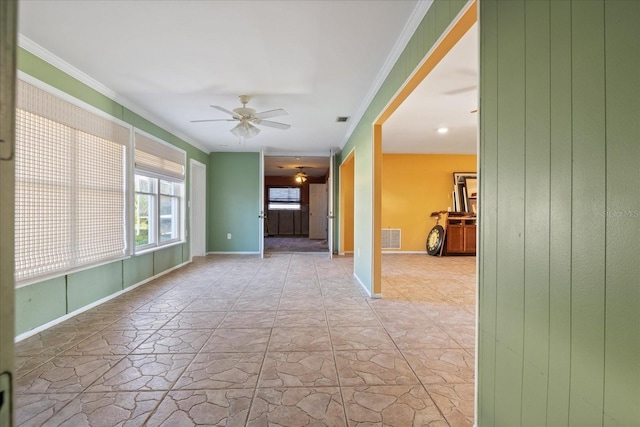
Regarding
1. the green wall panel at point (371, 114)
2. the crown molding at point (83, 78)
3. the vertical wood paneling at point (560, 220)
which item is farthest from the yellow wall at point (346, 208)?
the vertical wood paneling at point (560, 220)

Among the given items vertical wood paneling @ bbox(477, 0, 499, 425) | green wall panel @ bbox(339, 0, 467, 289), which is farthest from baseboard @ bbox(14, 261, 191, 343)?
vertical wood paneling @ bbox(477, 0, 499, 425)

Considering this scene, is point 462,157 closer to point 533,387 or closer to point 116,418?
point 533,387

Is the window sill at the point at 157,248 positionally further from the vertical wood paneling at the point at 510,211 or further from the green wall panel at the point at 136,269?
the vertical wood paneling at the point at 510,211

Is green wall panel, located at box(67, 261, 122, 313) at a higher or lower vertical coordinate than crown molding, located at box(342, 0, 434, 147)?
lower

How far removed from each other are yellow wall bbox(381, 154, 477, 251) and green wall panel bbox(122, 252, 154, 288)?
4918 millimetres

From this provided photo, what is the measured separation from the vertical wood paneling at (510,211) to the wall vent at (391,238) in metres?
5.97

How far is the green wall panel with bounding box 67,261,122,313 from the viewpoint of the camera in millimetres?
2930

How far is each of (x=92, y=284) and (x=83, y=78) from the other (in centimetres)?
210

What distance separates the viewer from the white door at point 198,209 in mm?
6250

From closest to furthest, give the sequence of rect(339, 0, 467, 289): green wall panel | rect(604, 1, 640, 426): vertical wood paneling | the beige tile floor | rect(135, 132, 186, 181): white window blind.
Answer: rect(604, 1, 640, 426): vertical wood paneling → the beige tile floor → rect(339, 0, 467, 289): green wall panel → rect(135, 132, 186, 181): white window blind

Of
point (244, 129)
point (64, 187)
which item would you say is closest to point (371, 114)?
point (244, 129)

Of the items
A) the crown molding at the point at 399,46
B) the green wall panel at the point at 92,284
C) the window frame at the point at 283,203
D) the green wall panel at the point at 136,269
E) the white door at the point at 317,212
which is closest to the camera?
the crown molding at the point at 399,46

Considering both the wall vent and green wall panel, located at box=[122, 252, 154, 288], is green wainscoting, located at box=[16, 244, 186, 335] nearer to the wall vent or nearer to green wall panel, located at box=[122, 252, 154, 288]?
green wall panel, located at box=[122, 252, 154, 288]

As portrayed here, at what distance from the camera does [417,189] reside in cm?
724
